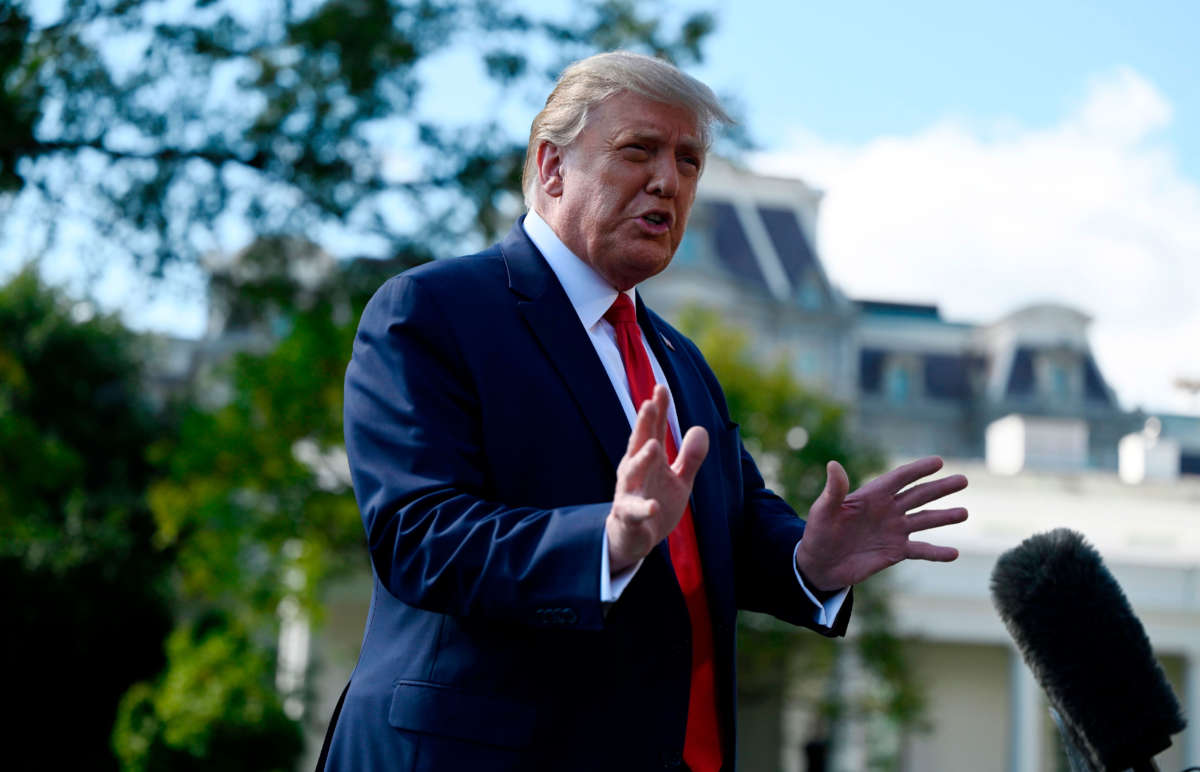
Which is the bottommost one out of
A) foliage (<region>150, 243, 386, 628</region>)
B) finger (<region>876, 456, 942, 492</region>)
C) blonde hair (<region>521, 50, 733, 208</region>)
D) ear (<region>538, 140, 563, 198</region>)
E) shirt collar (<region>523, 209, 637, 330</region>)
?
finger (<region>876, 456, 942, 492</region>)

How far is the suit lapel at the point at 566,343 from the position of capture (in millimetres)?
1929

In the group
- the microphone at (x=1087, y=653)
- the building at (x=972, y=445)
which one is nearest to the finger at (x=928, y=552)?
the microphone at (x=1087, y=653)

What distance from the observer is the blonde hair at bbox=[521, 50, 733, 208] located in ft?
6.72

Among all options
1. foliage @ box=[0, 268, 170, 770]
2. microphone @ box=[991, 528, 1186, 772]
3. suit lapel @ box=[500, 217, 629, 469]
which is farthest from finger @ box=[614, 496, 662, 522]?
foliage @ box=[0, 268, 170, 770]

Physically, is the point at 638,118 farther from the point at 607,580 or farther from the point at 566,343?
the point at 607,580

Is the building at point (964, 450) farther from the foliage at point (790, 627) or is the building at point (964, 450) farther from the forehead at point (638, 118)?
the forehead at point (638, 118)

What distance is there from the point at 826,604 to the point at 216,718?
45.0ft

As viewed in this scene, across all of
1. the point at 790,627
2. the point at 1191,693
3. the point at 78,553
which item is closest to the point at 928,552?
the point at 790,627

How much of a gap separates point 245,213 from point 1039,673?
6.77m

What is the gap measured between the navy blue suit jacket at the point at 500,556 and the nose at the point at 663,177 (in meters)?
0.22

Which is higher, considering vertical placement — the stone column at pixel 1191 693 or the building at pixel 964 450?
the building at pixel 964 450

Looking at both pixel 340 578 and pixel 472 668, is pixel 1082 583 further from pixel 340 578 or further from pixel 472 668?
pixel 340 578

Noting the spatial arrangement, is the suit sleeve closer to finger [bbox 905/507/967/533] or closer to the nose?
the nose

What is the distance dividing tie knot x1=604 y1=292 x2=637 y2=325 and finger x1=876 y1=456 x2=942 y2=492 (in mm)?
480
